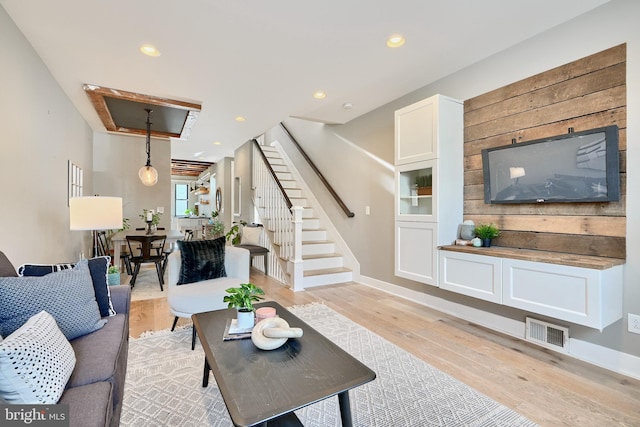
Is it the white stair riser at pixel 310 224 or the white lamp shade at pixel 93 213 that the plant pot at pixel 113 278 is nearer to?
the white lamp shade at pixel 93 213

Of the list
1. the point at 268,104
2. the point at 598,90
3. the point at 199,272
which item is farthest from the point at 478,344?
the point at 268,104

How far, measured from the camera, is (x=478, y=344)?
8.44 ft

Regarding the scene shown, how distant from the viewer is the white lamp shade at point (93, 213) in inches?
110

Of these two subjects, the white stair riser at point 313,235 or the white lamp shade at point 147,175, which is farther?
the white stair riser at point 313,235

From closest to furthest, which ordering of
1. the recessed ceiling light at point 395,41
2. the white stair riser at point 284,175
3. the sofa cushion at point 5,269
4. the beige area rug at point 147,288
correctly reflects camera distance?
1. the sofa cushion at point 5,269
2. the recessed ceiling light at point 395,41
3. the beige area rug at point 147,288
4. the white stair riser at point 284,175

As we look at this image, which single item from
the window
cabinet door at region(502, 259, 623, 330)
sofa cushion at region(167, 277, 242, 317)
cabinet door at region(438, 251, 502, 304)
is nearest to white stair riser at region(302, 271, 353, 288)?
sofa cushion at region(167, 277, 242, 317)

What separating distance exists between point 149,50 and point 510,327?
4.06 metres

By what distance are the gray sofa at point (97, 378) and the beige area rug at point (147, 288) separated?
217cm

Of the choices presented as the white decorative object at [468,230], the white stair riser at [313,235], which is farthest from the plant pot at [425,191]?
the white stair riser at [313,235]

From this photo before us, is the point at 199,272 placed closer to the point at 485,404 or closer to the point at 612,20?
the point at 485,404

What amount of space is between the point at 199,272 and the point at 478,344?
2575 millimetres

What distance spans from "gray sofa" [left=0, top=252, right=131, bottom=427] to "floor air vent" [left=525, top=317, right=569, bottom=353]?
2963 millimetres

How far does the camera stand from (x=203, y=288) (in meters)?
2.68

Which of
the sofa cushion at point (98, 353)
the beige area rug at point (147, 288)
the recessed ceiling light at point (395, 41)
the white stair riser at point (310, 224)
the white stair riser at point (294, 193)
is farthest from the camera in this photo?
the white stair riser at point (294, 193)
